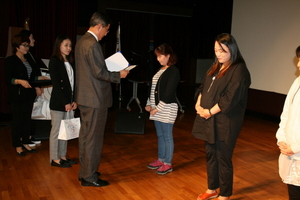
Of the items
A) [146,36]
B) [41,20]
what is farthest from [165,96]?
[146,36]

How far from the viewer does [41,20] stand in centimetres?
648

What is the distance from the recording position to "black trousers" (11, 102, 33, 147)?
373 centimetres

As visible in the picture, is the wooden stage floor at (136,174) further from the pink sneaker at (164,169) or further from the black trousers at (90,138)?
the black trousers at (90,138)

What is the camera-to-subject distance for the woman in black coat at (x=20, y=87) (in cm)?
360

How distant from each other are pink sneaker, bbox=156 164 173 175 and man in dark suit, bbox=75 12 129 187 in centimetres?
78

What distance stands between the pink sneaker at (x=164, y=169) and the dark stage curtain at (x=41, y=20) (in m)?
3.83

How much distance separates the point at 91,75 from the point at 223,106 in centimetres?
118

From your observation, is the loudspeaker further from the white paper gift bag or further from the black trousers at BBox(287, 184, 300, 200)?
the black trousers at BBox(287, 184, 300, 200)

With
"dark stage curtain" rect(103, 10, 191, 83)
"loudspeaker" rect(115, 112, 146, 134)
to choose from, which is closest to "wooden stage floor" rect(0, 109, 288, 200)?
"loudspeaker" rect(115, 112, 146, 134)

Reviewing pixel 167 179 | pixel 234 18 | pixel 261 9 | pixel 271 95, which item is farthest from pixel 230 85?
pixel 234 18

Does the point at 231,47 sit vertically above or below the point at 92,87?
above

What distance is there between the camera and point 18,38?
3590mm

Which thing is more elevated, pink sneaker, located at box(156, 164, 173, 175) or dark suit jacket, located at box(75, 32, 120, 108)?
dark suit jacket, located at box(75, 32, 120, 108)

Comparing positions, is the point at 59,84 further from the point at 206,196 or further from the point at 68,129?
the point at 206,196
